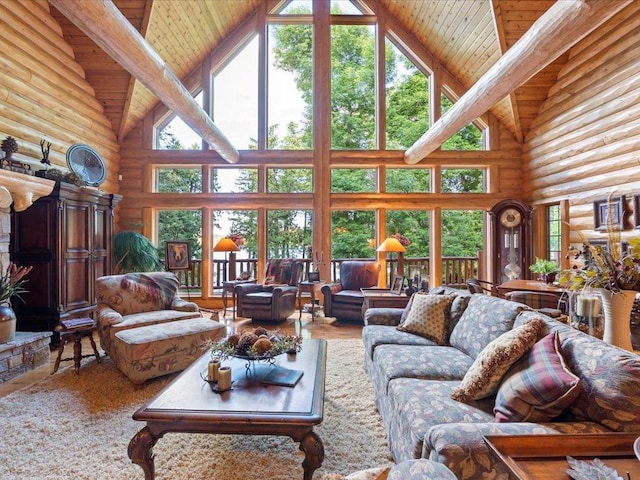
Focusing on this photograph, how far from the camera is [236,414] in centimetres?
165

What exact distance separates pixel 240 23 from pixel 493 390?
291 inches

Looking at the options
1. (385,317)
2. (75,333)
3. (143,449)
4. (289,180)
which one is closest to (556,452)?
(143,449)

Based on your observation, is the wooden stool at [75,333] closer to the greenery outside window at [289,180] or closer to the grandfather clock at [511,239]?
the greenery outside window at [289,180]

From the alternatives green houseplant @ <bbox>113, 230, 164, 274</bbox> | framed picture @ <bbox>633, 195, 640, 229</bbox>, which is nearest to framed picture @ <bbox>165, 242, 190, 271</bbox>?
green houseplant @ <bbox>113, 230, 164, 274</bbox>

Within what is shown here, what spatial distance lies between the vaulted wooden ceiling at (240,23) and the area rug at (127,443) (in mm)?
4672

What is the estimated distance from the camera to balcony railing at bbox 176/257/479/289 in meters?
6.96

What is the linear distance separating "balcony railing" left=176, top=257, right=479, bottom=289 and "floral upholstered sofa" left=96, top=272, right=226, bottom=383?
2.86 m

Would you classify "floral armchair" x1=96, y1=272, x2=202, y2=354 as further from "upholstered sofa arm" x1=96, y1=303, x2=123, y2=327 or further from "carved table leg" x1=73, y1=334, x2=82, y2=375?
"carved table leg" x1=73, y1=334, x2=82, y2=375

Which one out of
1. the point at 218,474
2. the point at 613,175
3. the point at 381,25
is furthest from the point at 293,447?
the point at 381,25

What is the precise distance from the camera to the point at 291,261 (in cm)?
584

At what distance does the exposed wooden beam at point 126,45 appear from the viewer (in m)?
2.33

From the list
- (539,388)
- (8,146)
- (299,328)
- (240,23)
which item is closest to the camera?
(539,388)

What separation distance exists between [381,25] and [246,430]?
735 centimetres

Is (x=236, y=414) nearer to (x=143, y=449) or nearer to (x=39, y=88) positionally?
(x=143, y=449)
